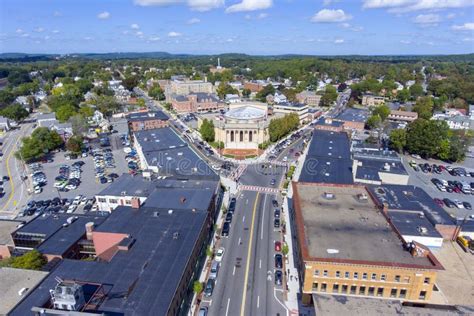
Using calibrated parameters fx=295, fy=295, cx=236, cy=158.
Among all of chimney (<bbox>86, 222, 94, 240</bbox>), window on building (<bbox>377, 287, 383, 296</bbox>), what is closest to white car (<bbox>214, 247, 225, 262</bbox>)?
chimney (<bbox>86, 222, 94, 240</bbox>)

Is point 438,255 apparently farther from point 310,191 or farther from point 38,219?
point 38,219

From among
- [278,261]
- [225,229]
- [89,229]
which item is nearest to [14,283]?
[89,229]

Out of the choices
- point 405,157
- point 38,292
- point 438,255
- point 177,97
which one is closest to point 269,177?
point 438,255

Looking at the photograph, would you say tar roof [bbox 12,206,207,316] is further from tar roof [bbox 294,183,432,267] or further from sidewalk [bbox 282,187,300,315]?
tar roof [bbox 294,183,432,267]

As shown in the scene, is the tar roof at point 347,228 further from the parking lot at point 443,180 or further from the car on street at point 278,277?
the parking lot at point 443,180

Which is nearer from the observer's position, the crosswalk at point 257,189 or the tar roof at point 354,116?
the crosswalk at point 257,189

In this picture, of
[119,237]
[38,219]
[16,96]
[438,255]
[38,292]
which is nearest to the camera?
[38,292]

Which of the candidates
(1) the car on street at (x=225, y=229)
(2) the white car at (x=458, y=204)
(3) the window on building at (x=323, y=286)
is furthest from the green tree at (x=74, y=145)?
(2) the white car at (x=458, y=204)
